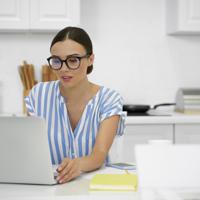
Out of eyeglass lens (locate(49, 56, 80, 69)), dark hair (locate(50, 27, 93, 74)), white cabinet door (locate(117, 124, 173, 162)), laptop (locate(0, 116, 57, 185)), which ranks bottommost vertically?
white cabinet door (locate(117, 124, 173, 162))

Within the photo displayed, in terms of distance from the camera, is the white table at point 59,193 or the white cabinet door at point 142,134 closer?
the white table at point 59,193

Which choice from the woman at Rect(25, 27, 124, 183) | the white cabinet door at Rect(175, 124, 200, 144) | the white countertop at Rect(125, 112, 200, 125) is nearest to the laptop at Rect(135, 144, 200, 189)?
the woman at Rect(25, 27, 124, 183)

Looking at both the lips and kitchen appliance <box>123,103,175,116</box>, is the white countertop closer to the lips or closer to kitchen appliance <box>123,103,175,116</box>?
kitchen appliance <box>123,103,175,116</box>

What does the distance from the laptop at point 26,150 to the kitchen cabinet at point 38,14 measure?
6.58 ft

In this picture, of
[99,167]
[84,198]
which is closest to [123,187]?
[84,198]

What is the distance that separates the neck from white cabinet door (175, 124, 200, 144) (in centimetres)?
133

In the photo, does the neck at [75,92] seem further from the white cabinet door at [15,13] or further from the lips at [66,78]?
the white cabinet door at [15,13]

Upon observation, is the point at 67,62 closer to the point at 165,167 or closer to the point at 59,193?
the point at 59,193

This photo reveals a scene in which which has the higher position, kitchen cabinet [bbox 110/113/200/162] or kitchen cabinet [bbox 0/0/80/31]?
kitchen cabinet [bbox 0/0/80/31]

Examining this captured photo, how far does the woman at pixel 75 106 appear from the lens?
74.8 inches

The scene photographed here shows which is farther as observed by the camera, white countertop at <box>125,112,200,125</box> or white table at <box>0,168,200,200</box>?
white countertop at <box>125,112,200,125</box>

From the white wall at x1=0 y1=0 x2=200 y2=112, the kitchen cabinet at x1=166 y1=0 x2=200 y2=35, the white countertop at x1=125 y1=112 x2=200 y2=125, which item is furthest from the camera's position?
the white wall at x1=0 y1=0 x2=200 y2=112

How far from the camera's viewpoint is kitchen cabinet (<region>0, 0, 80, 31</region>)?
3.31 m

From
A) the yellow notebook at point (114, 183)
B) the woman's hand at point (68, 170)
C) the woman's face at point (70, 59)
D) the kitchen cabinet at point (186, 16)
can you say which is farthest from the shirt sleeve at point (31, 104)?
the kitchen cabinet at point (186, 16)
